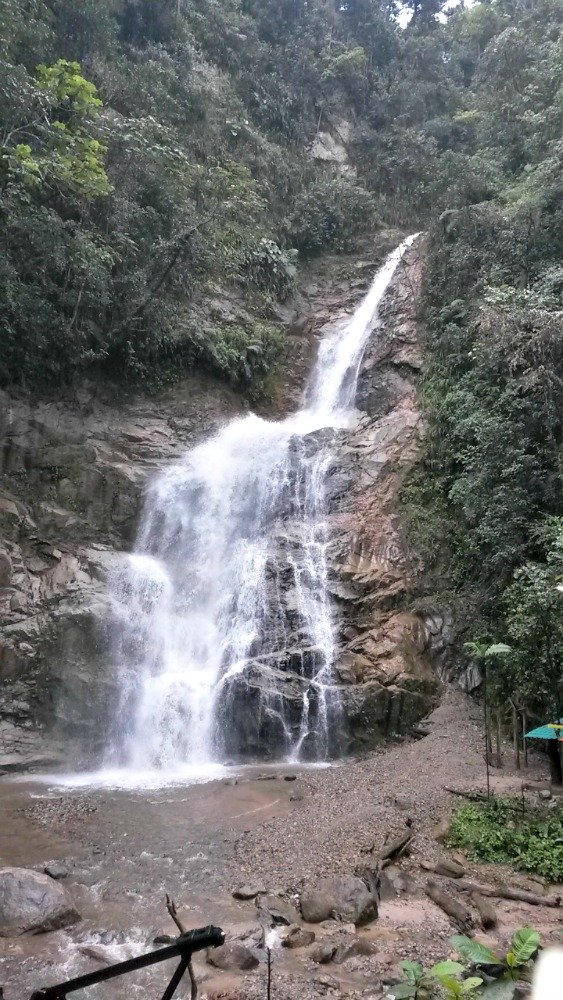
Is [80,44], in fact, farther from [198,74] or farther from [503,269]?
[503,269]

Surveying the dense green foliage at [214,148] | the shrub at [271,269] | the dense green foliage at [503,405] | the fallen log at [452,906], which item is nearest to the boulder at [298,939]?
the fallen log at [452,906]

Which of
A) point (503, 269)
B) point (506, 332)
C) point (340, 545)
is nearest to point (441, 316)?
point (503, 269)

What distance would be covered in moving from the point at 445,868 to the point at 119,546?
10927 millimetres

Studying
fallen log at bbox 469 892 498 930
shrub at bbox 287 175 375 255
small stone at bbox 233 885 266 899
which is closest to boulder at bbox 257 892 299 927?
small stone at bbox 233 885 266 899

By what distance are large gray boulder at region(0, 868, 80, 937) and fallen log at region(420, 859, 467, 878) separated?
11.7 ft

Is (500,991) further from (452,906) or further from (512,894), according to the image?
(512,894)

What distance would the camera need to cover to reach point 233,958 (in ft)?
16.7

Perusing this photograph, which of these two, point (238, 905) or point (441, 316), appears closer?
point (238, 905)

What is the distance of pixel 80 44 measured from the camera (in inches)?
738

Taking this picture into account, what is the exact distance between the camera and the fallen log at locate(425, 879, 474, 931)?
18.3ft

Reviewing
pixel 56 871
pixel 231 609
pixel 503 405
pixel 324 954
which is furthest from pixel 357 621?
pixel 324 954

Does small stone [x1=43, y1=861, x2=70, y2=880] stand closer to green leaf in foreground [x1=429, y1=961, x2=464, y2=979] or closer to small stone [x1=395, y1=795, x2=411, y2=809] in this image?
small stone [x1=395, y1=795, x2=411, y2=809]

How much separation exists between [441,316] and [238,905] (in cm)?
1551

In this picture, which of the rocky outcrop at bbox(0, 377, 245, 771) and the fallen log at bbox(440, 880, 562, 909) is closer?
the fallen log at bbox(440, 880, 562, 909)
